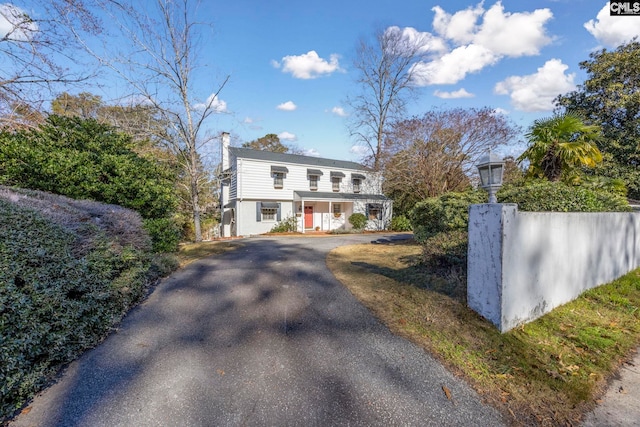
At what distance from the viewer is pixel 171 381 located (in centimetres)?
241

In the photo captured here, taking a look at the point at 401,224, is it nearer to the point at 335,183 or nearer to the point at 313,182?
the point at 335,183

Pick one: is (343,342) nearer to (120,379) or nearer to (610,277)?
(120,379)

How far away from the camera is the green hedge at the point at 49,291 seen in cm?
206

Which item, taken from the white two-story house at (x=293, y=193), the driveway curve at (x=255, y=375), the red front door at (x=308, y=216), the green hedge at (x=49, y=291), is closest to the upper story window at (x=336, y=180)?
the white two-story house at (x=293, y=193)

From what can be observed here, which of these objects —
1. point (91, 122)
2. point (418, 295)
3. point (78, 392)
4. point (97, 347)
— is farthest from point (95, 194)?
point (418, 295)

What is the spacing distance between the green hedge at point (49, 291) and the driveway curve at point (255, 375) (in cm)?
20

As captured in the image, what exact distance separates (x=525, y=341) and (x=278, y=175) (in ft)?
54.7

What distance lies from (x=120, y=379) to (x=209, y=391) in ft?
2.91

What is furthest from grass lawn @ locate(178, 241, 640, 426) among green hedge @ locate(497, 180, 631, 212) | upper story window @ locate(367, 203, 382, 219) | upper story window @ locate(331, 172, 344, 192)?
upper story window @ locate(367, 203, 382, 219)

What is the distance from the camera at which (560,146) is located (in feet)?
22.7

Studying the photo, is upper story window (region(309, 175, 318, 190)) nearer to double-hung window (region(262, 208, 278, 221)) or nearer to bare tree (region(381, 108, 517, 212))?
double-hung window (region(262, 208, 278, 221))

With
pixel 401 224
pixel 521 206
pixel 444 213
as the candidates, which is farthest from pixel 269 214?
pixel 521 206

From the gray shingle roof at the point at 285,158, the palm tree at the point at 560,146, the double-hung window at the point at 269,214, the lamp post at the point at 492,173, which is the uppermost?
the gray shingle roof at the point at 285,158

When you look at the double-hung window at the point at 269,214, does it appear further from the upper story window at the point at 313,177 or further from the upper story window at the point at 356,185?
the upper story window at the point at 356,185
